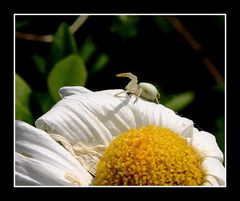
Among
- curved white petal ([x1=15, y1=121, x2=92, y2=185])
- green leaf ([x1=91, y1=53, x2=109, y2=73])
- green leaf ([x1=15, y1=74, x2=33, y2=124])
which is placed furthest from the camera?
green leaf ([x1=91, y1=53, x2=109, y2=73])

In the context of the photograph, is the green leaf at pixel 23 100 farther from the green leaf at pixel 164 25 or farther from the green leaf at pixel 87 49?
the green leaf at pixel 164 25

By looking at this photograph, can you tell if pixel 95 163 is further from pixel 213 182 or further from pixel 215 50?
pixel 215 50

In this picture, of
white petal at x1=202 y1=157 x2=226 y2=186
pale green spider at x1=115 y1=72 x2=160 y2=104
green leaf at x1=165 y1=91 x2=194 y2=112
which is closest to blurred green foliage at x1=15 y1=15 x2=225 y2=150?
green leaf at x1=165 y1=91 x2=194 y2=112

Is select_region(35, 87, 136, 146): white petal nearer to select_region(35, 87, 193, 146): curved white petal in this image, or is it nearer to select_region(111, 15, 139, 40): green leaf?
select_region(35, 87, 193, 146): curved white petal

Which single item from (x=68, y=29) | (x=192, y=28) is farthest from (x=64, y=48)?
(x=192, y=28)

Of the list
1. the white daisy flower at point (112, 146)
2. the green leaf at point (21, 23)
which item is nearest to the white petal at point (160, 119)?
the white daisy flower at point (112, 146)

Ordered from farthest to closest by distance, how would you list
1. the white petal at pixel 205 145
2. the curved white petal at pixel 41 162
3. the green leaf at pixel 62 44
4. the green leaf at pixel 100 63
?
1. the green leaf at pixel 100 63
2. the green leaf at pixel 62 44
3. the white petal at pixel 205 145
4. the curved white petal at pixel 41 162

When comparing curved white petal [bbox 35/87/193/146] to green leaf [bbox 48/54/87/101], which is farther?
green leaf [bbox 48/54/87/101]
